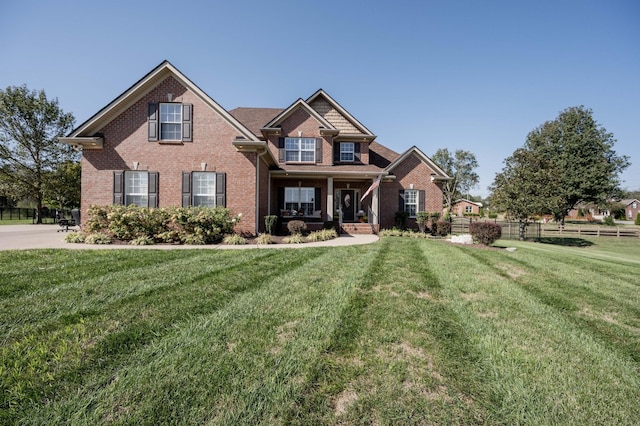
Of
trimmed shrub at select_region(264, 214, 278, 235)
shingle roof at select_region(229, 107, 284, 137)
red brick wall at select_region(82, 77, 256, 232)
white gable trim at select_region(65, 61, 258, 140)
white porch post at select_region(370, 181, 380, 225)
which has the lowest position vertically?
trimmed shrub at select_region(264, 214, 278, 235)

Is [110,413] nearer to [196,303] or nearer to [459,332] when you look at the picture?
[196,303]

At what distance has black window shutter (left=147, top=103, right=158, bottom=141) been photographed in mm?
12242

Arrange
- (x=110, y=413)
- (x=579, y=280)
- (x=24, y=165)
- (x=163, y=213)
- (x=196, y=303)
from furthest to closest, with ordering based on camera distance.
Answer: (x=24, y=165)
(x=163, y=213)
(x=579, y=280)
(x=196, y=303)
(x=110, y=413)

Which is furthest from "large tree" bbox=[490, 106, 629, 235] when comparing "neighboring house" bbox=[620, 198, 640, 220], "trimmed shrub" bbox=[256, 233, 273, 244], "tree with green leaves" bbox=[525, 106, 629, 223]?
"neighboring house" bbox=[620, 198, 640, 220]

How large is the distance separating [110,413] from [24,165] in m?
38.7

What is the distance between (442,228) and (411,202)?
110 inches

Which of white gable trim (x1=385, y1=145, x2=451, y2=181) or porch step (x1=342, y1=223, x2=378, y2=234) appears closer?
porch step (x1=342, y1=223, x2=378, y2=234)

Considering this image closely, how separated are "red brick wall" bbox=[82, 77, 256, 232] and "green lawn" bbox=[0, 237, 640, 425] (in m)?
6.86

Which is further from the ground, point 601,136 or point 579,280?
point 601,136

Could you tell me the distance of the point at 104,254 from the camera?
7.91m

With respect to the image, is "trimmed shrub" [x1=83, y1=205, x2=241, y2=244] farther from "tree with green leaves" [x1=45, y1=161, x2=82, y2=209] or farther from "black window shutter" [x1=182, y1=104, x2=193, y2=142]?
"tree with green leaves" [x1=45, y1=161, x2=82, y2=209]

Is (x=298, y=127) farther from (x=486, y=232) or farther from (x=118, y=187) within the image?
(x=486, y=232)

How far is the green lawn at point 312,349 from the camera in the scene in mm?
2125

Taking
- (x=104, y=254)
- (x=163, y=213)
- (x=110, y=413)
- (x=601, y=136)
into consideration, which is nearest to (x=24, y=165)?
(x=163, y=213)
